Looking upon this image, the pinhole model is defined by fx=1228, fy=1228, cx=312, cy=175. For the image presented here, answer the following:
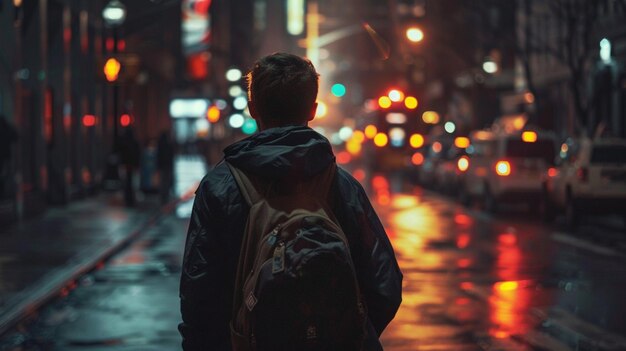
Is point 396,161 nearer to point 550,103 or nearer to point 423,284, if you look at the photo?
point 550,103

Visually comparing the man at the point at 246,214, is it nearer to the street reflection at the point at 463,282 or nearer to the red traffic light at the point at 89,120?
the street reflection at the point at 463,282

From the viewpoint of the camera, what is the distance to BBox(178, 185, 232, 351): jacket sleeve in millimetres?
3834

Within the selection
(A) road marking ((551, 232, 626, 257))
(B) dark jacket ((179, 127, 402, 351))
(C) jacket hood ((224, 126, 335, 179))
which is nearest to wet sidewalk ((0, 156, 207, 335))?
(A) road marking ((551, 232, 626, 257))

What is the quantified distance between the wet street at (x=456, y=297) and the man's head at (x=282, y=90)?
617cm

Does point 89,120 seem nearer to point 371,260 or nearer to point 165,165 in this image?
point 165,165

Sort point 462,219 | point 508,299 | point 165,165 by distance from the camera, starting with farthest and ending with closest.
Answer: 1. point 165,165
2. point 462,219
3. point 508,299

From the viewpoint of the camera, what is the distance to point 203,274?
3828mm

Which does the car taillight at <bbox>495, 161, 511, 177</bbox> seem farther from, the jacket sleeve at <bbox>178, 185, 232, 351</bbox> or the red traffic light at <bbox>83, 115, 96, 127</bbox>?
the jacket sleeve at <bbox>178, 185, 232, 351</bbox>

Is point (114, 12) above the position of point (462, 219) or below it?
above

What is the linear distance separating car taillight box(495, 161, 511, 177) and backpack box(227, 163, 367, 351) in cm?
2514

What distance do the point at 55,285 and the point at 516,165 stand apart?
16.4 m

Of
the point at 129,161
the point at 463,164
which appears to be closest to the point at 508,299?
the point at 129,161

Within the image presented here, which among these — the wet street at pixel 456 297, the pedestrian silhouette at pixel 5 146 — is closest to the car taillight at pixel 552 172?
the wet street at pixel 456 297

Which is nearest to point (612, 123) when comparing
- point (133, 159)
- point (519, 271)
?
point (133, 159)
